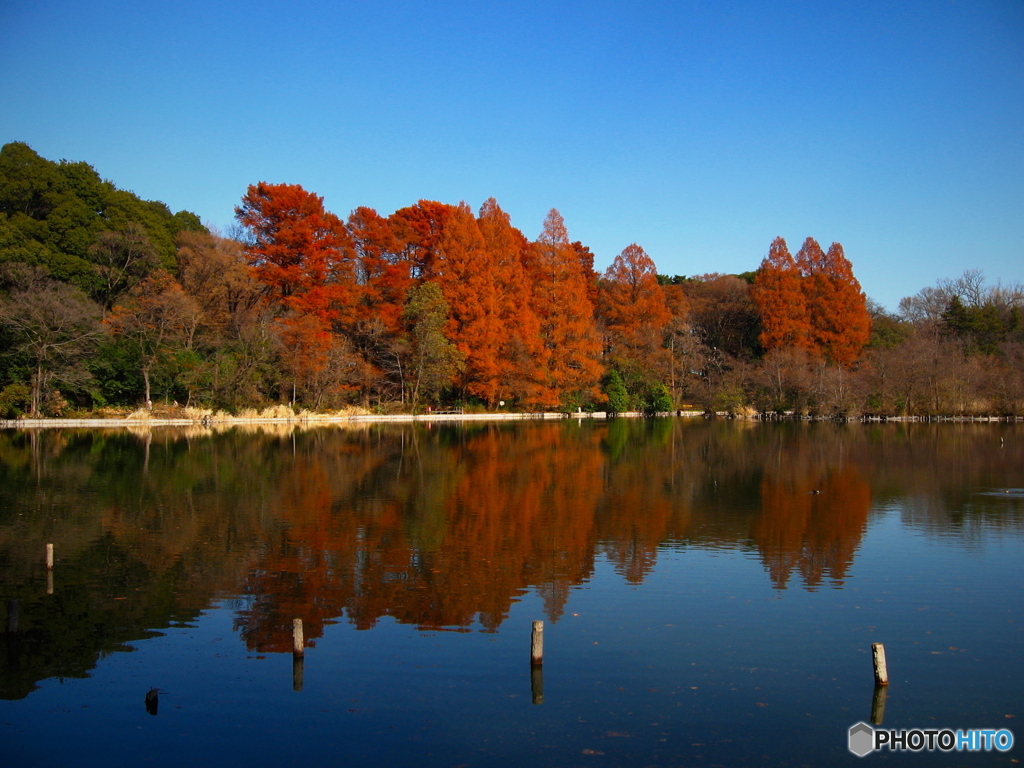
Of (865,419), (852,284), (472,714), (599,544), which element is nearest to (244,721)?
(472,714)

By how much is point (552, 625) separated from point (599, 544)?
166 inches

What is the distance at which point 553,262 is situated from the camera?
1991 inches

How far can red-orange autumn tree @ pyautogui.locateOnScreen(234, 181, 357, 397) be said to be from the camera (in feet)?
139

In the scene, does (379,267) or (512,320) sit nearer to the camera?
(512,320)

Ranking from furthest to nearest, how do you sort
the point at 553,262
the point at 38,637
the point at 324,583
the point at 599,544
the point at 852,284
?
1. the point at 852,284
2. the point at 553,262
3. the point at 599,544
4. the point at 324,583
5. the point at 38,637

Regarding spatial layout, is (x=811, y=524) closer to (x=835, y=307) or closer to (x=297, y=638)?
(x=297, y=638)

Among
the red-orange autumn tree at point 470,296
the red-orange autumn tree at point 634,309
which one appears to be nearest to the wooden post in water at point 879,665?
the red-orange autumn tree at point 470,296

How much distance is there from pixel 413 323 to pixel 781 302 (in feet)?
83.3

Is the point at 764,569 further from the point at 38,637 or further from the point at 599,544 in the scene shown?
the point at 38,637

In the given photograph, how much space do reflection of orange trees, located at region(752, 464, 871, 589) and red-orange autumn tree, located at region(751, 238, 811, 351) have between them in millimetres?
33508

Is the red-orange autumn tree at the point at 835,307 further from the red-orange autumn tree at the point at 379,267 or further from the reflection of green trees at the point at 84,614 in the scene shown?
the reflection of green trees at the point at 84,614

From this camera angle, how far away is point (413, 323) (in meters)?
46.4

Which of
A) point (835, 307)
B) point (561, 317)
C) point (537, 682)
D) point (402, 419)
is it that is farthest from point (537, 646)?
point (835, 307)

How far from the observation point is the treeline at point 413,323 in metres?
37.9
